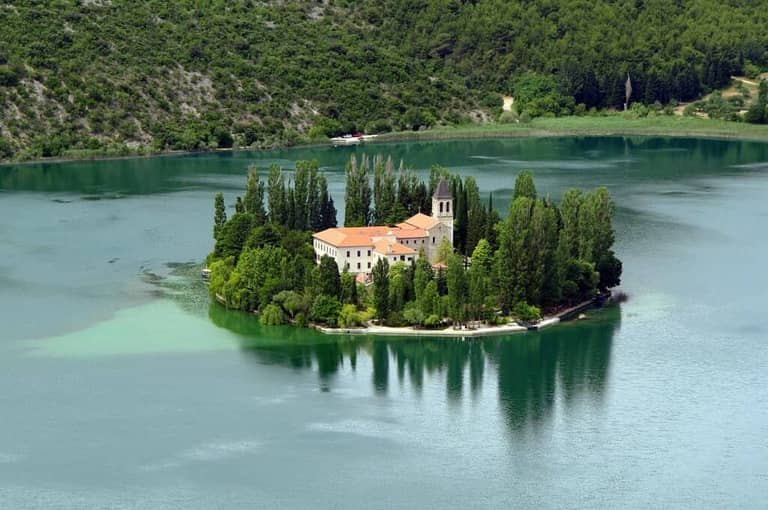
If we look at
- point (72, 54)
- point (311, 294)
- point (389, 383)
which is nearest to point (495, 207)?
point (311, 294)

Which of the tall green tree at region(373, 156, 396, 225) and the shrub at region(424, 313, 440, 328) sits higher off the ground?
the tall green tree at region(373, 156, 396, 225)

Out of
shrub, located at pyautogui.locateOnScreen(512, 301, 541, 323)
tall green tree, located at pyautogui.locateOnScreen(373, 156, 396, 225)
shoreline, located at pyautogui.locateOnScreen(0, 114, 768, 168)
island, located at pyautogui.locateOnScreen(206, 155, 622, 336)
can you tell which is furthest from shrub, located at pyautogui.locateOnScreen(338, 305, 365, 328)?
shoreline, located at pyautogui.locateOnScreen(0, 114, 768, 168)

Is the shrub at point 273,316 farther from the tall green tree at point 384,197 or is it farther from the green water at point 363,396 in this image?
the tall green tree at point 384,197

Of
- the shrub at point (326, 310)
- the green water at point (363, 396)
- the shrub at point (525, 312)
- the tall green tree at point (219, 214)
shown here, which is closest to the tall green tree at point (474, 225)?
the shrub at point (525, 312)

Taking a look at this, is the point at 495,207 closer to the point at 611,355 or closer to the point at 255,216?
the point at 255,216

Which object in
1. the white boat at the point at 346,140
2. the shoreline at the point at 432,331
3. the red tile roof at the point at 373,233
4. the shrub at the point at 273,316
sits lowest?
the shoreline at the point at 432,331

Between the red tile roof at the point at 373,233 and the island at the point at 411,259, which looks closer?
the island at the point at 411,259

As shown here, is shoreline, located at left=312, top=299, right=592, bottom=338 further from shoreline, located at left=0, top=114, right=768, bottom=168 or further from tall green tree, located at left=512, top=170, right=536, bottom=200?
shoreline, located at left=0, top=114, right=768, bottom=168
